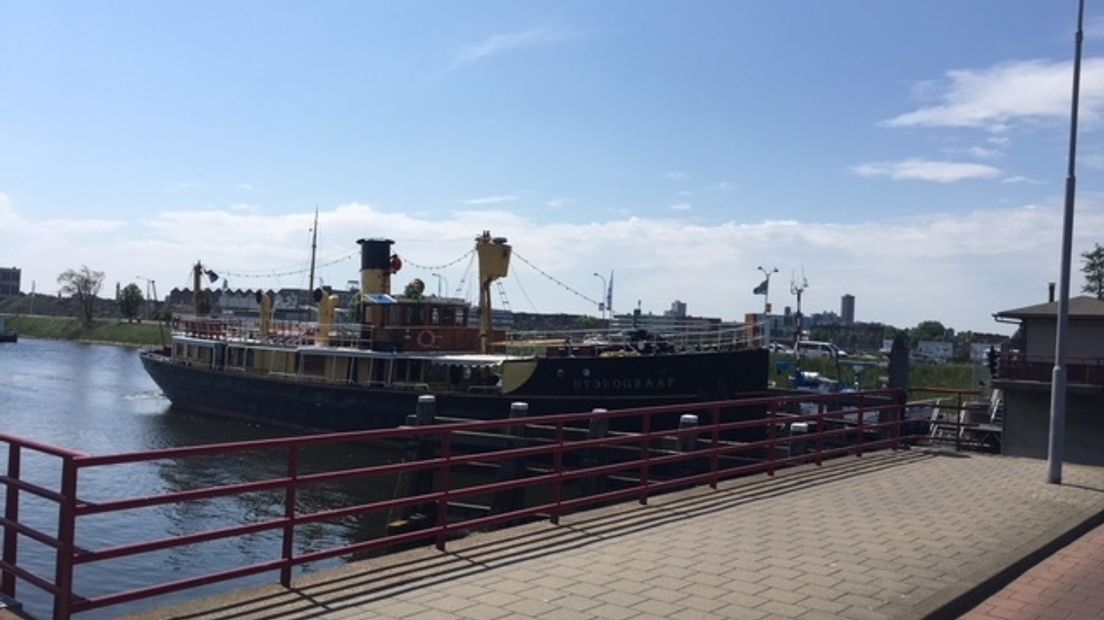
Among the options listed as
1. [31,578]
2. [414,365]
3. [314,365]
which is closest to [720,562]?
[31,578]

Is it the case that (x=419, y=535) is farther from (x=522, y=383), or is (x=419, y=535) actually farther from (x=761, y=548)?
(x=522, y=383)

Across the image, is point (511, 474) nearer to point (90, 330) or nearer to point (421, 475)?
point (421, 475)

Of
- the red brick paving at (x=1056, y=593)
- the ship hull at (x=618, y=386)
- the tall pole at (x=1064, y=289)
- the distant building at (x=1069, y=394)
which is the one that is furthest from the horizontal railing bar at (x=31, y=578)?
the ship hull at (x=618, y=386)

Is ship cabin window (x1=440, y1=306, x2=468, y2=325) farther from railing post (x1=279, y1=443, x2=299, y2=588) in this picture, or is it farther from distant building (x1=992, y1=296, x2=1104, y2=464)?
railing post (x1=279, y1=443, x2=299, y2=588)

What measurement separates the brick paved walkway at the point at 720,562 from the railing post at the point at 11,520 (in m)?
1.17

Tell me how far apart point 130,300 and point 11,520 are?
128m

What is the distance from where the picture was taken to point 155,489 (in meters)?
21.1

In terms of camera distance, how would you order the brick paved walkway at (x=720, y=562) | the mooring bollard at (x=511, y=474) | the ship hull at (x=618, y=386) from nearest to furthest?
the brick paved walkway at (x=720, y=562) < the mooring bollard at (x=511, y=474) < the ship hull at (x=618, y=386)

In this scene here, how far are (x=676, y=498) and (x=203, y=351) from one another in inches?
1341

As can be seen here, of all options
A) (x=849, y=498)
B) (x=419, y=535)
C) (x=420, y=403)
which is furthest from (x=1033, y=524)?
(x=420, y=403)

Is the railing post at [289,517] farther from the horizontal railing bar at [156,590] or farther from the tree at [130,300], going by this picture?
the tree at [130,300]

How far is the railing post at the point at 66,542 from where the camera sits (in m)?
5.62

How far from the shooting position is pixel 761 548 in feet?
28.6

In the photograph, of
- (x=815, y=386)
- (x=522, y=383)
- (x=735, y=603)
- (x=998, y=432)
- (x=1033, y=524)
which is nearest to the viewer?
(x=735, y=603)
